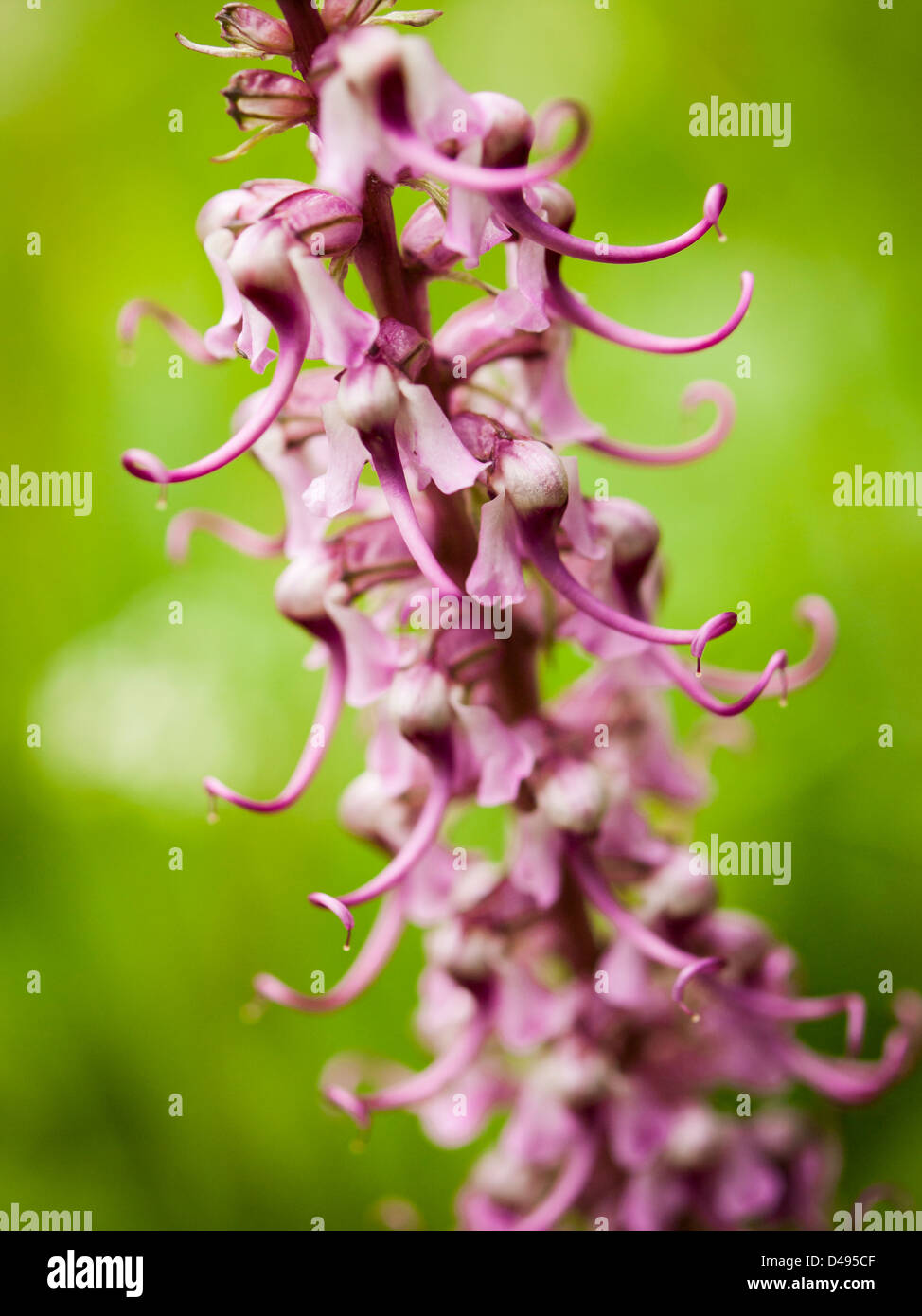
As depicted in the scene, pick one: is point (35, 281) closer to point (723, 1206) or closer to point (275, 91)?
point (275, 91)

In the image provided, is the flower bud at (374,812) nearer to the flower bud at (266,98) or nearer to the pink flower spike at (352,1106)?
the pink flower spike at (352,1106)

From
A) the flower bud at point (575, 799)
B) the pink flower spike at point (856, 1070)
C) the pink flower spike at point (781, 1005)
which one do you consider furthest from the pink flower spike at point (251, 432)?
the pink flower spike at point (856, 1070)

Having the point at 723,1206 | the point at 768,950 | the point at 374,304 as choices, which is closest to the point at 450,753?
the point at 374,304

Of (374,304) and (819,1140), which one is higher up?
(374,304)

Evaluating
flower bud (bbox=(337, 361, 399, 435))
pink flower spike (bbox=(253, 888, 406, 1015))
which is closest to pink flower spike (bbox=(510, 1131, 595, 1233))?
pink flower spike (bbox=(253, 888, 406, 1015))

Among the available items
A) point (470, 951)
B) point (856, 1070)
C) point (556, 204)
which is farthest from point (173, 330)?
point (856, 1070)

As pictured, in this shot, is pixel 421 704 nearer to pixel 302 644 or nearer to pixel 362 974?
pixel 362 974

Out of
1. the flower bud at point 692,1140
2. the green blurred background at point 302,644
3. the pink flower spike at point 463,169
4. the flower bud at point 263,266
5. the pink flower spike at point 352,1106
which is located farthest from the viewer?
the green blurred background at point 302,644

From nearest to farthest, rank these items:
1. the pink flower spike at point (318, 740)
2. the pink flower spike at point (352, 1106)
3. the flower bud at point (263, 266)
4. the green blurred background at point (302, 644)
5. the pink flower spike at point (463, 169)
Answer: the pink flower spike at point (463, 169), the flower bud at point (263, 266), the pink flower spike at point (318, 740), the pink flower spike at point (352, 1106), the green blurred background at point (302, 644)
